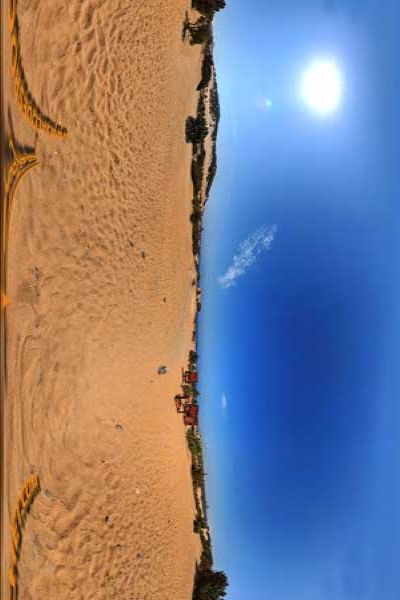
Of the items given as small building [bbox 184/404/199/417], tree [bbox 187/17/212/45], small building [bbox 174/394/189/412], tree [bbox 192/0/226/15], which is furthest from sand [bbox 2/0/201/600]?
tree [bbox 192/0/226/15]

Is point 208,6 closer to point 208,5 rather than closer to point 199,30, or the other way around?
point 208,5

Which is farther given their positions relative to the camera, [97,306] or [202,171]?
[202,171]

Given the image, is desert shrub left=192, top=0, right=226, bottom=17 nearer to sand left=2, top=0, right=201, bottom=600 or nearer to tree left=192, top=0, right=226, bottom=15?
tree left=192, top=0, right=226, bottom=15

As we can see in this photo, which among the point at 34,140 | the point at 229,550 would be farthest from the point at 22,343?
the point at 229,550

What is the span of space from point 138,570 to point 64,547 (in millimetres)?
2107

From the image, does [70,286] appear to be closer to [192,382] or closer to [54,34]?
[54,34]

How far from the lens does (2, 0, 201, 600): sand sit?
473 cm

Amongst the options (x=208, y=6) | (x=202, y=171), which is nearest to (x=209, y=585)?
(x=202, y=171)

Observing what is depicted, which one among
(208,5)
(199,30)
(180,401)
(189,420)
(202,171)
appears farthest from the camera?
(202,171)

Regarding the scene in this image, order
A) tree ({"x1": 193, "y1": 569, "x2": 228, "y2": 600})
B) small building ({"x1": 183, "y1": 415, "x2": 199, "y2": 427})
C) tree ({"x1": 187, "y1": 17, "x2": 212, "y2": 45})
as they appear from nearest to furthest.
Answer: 1. tree ({"x1": 193, "y1": 569, "x2": 228, "y2": 600})
2. tree ({"x1": 187, "y1": 17, "x2": 212, "y2": 45})
3. small building ({"x1": 183, "y1": 415, "x2": 199, "y2": 427})

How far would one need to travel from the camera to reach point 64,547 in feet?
16.9

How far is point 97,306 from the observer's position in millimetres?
6148

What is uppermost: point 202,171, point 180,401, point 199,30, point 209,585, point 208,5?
point 208,5

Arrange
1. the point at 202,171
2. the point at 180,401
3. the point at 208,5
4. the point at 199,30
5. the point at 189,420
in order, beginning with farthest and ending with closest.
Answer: the point at 202,171, the point at 208,5, the point at 189,420, the point at 199,30, the point at 180,401
